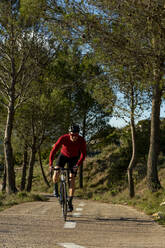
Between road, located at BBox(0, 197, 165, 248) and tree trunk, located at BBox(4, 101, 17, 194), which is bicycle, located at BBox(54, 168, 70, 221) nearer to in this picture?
road, located at BBox(0, 197, 165, 248)

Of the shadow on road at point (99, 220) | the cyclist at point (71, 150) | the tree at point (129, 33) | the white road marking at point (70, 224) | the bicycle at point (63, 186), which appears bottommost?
the shadow on road at point (99, 220)

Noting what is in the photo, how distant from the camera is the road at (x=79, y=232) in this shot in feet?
17.1

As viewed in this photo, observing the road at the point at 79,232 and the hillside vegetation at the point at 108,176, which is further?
the hillside vegetation at the point at 108,176

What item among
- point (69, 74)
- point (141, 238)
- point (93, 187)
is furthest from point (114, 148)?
point (141, 238)

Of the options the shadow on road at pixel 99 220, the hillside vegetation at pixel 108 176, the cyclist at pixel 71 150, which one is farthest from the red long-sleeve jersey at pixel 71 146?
the hillside vegetation at pixel 108 176

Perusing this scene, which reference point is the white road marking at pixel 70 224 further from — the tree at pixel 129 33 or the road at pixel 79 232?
the tree at pixel 129 33

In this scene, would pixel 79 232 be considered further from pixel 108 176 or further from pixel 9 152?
pixel 108 176

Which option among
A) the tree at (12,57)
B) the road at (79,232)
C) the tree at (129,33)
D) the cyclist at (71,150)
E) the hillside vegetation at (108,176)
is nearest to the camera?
the road at (79,232)

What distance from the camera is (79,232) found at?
6340mm

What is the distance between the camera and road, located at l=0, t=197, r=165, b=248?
205 inches

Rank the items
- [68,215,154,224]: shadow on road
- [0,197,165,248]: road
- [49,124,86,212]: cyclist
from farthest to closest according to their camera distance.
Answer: [49,124,86,212]: cyclist < [68,215,154,224]: shadow on road < [0,197,165,248]: road

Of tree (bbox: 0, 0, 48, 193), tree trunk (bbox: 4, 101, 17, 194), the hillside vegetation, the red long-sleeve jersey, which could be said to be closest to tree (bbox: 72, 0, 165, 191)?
the red long-sleeve jersey

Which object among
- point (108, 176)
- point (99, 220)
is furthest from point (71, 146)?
point (108, 176)

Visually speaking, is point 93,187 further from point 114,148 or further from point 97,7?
point 97,7
